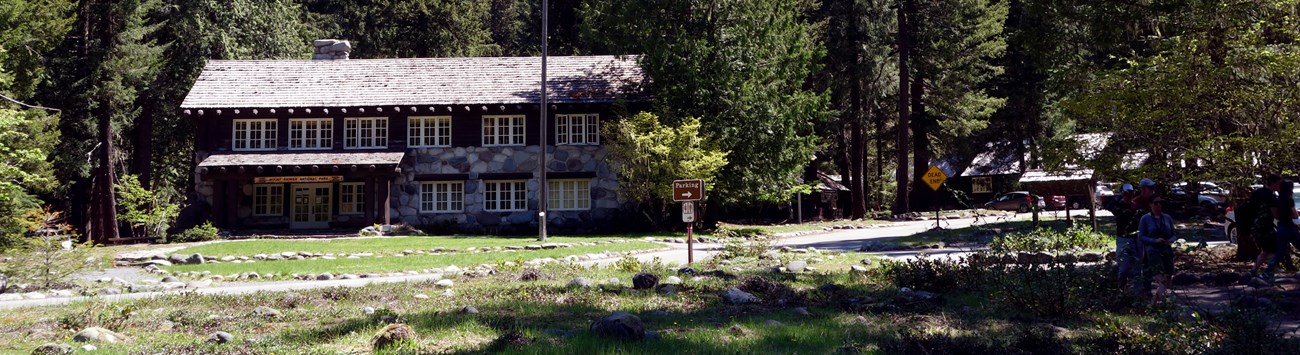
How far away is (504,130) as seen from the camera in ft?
108

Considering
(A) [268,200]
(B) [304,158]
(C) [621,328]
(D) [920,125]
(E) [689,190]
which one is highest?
(D) [920,125]

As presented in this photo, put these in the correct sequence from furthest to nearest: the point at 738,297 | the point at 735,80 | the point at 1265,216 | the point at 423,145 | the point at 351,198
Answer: the point at 351,198
the point at 423,145
the point at 735,80
the point at 1265,216
the point at 738,297

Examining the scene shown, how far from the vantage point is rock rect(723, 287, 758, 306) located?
10844mm

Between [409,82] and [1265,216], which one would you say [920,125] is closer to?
[409,82]

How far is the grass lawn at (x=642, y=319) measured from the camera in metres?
7.51

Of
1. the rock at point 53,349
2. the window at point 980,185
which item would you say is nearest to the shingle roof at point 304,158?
the rock at point 53,349

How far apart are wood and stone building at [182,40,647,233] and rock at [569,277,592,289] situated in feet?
61.7

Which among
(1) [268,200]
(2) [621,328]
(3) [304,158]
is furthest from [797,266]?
(1) [268,200]

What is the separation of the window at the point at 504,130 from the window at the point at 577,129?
135 cm

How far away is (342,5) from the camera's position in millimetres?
50438

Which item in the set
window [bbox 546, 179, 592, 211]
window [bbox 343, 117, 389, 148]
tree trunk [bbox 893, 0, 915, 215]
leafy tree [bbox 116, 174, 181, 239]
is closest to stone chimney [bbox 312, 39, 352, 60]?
window [bbox 343, 117, 389, 148]

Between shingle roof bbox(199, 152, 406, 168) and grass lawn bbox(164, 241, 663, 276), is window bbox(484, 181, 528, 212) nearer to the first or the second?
shingle roof bbox(199, 152, 406, 168)

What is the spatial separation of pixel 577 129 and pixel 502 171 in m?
3.07

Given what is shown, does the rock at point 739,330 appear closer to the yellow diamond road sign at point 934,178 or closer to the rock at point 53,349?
the rock at point 53,349
